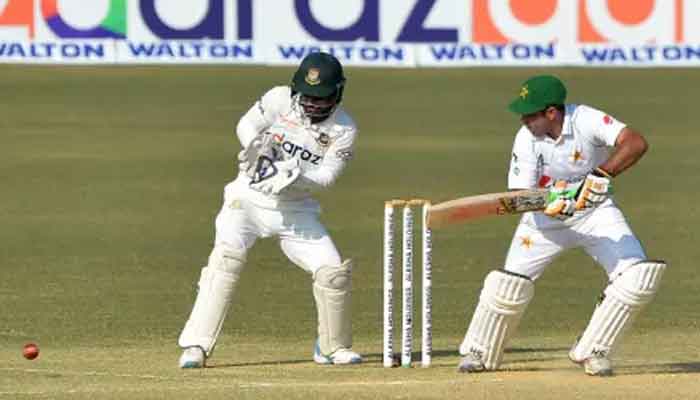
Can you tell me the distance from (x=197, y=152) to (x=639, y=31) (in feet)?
39.7

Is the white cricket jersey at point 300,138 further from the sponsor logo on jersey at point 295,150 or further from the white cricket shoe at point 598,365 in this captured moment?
the white cricket shoe at point 598,365

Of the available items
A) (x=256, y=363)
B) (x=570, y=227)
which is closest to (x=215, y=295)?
(x=256, y=363)

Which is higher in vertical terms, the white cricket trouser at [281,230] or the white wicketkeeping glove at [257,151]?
the white wicketkeeping glove at [257,151]

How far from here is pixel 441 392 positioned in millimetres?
9633

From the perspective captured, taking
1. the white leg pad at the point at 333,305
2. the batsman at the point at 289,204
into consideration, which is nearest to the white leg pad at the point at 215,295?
the batsman at the point at 289,204

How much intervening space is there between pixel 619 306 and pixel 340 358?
163 cm

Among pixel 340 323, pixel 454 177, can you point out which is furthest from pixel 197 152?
pixel 340 323

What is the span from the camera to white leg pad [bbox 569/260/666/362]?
33.5 feet

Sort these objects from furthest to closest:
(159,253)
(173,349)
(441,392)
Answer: (159,253), (173,349), (441,392)

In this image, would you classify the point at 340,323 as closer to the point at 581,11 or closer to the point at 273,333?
the point at 273,333

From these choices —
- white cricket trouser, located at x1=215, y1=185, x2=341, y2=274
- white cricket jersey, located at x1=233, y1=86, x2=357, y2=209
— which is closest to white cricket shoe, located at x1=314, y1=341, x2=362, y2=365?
white cricket trouser, located at x1=215, y1=185, x2=341, y2=274

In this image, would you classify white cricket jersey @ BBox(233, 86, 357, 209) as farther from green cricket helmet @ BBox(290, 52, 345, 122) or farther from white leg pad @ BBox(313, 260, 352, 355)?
white leg pad @ BBox(313, 260, 352, 355)

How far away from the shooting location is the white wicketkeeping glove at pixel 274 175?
10797 mm

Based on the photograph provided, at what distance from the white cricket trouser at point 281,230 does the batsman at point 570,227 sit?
963mm
